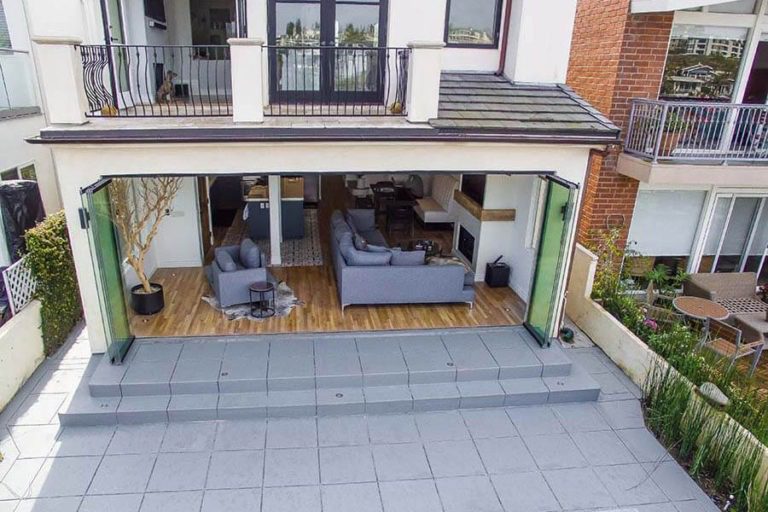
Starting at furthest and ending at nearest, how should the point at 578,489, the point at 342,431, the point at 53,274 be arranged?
the point at 53,274, the point at 342,431, the point at 578,489

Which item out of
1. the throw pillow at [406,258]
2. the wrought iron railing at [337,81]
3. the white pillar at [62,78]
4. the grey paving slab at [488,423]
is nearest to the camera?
the white pillar at [62,78]

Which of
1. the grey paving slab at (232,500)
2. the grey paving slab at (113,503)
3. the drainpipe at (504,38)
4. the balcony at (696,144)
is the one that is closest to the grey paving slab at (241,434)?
the grey paving slab at (232,500)

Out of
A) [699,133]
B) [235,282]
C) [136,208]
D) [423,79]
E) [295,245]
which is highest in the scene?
[423,79]

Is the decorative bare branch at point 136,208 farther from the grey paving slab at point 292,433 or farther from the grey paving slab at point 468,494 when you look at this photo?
the grey paving slab at point 468,494

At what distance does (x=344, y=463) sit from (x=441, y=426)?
1.43 metres

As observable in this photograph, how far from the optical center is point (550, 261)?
7.84 m

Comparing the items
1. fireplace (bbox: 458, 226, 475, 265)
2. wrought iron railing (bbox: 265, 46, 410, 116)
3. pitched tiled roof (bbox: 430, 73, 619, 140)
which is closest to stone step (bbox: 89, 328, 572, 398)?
fireplace (bbox: 458, 226, 475, 265)

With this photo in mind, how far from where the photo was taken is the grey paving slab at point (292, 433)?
626 cm

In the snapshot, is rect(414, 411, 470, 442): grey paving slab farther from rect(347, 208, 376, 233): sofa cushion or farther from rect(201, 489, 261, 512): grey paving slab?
rect(347, 208, 376, 233): sofa cushion

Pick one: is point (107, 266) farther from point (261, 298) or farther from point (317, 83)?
point (317, 83)

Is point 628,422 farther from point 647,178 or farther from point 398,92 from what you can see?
point 398,92

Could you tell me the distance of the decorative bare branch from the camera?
310 inches

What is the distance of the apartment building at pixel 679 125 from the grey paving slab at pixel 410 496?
5871 mm

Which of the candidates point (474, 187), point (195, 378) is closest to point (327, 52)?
point (474, 187)
